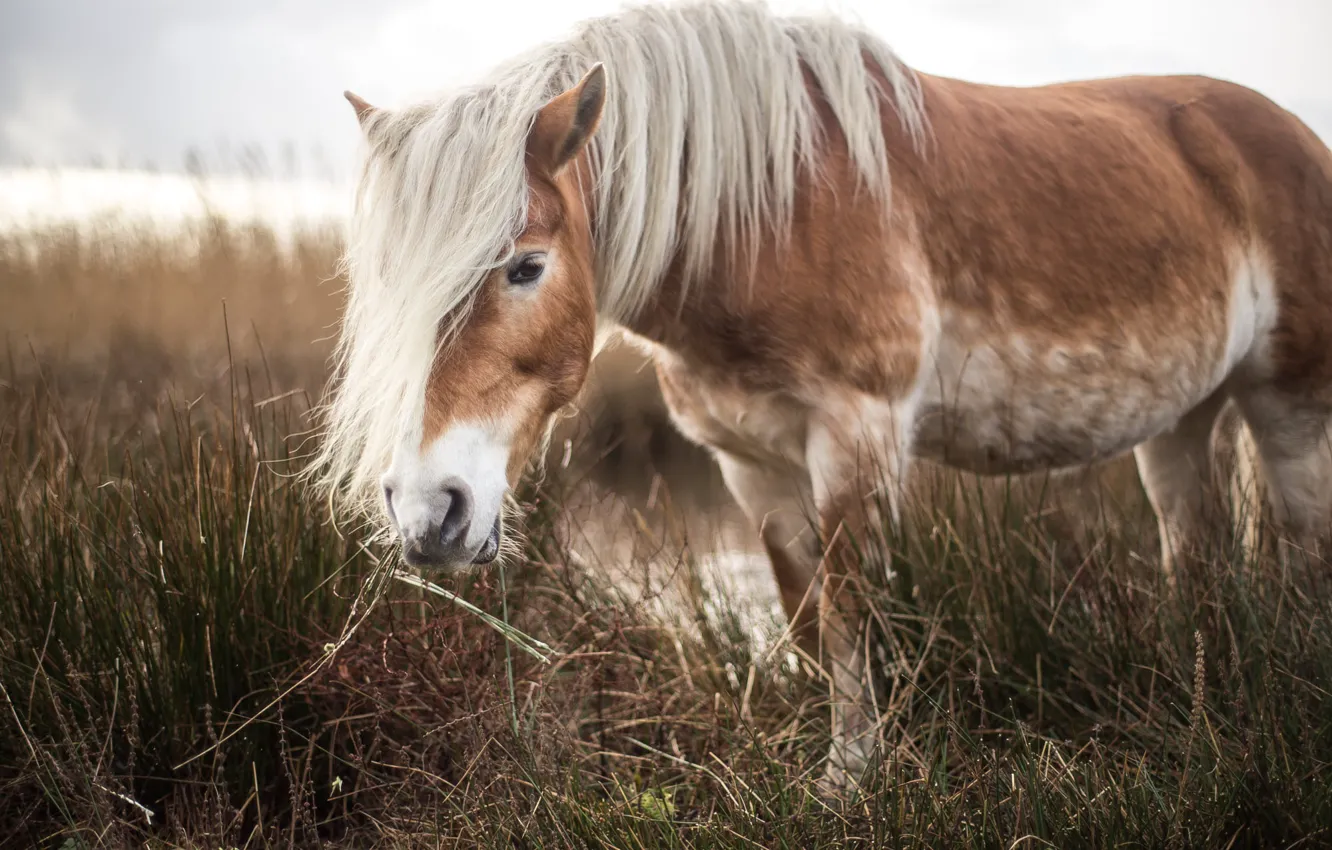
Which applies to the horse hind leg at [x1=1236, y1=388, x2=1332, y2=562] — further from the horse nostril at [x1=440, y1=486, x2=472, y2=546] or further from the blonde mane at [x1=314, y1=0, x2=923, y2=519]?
the horse nostril at [x1=440, y1=486, x2=472, y2=546]

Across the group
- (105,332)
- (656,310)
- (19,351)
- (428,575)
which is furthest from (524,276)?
(105,332)

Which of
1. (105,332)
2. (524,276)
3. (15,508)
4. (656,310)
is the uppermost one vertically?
(524,276)

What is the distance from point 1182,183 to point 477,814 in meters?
2.46

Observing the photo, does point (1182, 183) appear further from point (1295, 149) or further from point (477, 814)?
point (477, 814)

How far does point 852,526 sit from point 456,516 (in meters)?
0.99

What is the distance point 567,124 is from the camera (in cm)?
207

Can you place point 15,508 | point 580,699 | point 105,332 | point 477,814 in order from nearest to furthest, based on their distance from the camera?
point 477,814 → point 15,508 → point 580,699 → point 105,332

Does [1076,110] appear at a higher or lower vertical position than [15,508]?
higher

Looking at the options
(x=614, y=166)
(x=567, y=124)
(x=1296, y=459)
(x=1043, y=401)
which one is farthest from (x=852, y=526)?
(x=1296, y=459)

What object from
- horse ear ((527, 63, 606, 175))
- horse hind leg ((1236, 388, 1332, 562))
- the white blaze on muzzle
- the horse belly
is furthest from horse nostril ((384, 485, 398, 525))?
horse hind leg ((1236, 388, 1332, 562))

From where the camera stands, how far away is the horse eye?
205 cm

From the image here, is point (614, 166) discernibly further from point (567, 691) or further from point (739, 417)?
point (567, 691)

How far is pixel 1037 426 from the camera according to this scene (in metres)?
2.83

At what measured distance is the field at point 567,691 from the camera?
1773mm
